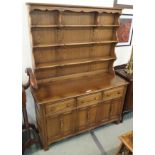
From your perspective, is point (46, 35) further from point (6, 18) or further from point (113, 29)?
point (6, 18)

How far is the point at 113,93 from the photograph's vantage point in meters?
2.35

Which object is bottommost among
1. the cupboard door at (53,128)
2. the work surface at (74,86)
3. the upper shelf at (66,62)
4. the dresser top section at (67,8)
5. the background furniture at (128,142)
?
the cupboard door at (53,128)

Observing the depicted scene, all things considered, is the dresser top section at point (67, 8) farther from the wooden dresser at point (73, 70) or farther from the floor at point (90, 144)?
the floor at point (90, 144)

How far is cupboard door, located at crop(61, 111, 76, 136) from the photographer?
210 cm

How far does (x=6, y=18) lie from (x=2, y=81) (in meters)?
0.30

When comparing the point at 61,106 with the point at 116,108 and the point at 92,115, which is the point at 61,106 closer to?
the point at 92,115

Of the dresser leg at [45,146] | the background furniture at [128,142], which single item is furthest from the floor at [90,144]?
the background furniture at [128,142]

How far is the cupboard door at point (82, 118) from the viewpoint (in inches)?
86.0

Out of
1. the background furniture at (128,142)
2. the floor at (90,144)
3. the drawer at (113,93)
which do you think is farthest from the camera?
the drawer at (113,93)

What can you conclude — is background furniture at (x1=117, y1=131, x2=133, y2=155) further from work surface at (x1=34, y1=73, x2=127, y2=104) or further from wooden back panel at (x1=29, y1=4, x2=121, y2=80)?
wooden back panel at (x1=29, y1=4, x2=121, y2=80)

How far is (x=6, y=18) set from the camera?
2.52 feet

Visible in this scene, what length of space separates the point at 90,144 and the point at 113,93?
2.62 ft

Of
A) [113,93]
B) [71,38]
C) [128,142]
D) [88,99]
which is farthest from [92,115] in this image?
[71,38]

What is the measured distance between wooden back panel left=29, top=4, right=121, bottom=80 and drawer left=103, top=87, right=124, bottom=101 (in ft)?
1.36
